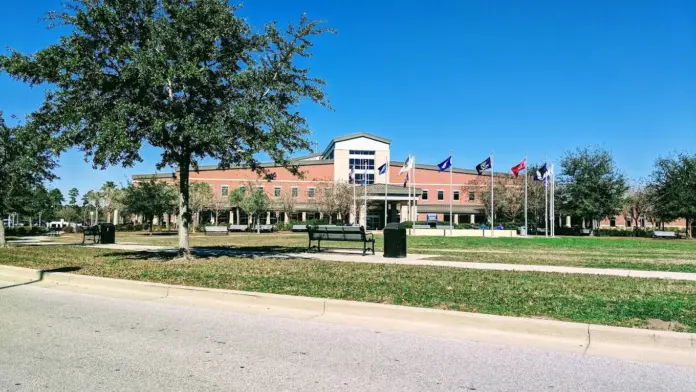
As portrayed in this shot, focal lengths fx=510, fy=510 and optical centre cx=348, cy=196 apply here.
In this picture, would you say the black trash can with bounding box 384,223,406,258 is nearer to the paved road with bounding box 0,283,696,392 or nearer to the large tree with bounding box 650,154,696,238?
the paved road with bounding box 0,283,696,392

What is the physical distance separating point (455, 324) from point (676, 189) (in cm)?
5096

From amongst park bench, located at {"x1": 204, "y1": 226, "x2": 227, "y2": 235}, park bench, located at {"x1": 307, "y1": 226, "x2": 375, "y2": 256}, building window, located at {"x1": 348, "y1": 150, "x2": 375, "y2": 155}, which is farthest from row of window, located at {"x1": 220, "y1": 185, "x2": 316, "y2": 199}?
park bench, located at {"x1": 307, "y1": 226, "x2": 375, "y2": 256}

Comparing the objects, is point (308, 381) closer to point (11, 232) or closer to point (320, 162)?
point (11, 232)

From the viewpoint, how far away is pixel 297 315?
311 inches

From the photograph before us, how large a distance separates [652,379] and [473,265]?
919 centimetres

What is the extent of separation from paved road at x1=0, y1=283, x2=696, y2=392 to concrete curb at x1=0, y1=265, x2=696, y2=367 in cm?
36

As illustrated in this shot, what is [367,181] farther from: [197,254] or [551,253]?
[197,254]

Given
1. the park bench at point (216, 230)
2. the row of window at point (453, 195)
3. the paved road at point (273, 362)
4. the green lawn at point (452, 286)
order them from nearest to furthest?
1. the paved road at point (273, 362)
2. the green lawn at point (452, 286)
3. the park bench at point (216, 230)
4. the row of window at point (453, 195)

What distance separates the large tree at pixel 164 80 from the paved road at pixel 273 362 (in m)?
6.59

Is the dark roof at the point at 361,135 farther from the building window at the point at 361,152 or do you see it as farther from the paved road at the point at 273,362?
the paved road at the point at 273,362

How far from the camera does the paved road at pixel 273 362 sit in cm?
471

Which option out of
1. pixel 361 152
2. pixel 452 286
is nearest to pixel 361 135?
pixel 361 152

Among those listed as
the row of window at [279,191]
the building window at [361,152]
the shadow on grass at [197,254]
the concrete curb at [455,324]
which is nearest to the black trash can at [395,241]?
the shadow on grass at [197,254]

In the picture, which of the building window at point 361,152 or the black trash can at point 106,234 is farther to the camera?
the building window at point 361,152
